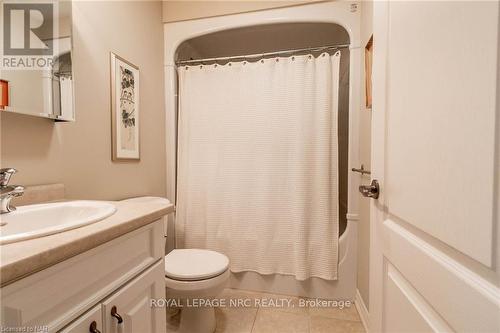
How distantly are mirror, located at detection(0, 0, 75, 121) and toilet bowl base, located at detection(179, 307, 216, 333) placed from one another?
1185 mm

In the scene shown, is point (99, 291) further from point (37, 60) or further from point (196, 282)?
point (37, 60)

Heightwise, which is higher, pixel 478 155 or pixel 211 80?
pixel 211 80

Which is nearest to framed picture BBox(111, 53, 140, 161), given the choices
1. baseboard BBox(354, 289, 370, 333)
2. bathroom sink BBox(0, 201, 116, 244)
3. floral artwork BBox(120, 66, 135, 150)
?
floral artwork BBox(120, 66, 135, 150)

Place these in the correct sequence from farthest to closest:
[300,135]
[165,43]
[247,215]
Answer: [165,43], [247,215], [300,135]

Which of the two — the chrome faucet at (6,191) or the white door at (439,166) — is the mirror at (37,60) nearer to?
the chrome faucet at (6,191)

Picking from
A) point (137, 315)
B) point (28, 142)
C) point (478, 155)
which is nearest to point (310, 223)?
point (137, 315)

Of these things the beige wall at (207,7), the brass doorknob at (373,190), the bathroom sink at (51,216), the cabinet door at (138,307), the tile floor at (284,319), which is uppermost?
the beige wall at (207,7)

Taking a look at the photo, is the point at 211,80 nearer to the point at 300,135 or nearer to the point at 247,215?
the point at 300,135

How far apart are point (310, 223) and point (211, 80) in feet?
4.28

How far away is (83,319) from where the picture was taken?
552 millimetres

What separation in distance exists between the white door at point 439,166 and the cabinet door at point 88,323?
77 centimetres

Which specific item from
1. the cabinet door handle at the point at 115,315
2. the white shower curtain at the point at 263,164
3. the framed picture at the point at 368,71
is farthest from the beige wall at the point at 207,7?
the cabinet door handle at the point at 115,315

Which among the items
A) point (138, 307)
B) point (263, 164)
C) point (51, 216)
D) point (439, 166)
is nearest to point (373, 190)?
point (439, 166)

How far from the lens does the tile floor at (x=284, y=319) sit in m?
1.43
